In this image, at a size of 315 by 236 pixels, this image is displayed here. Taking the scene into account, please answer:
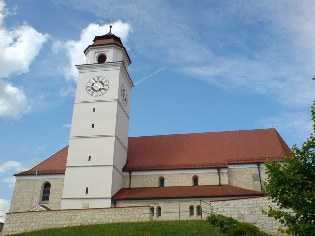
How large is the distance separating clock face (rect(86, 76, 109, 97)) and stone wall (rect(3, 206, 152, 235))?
11.6 m

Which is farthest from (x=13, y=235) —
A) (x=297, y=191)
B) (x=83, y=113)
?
(x=297, y=191)

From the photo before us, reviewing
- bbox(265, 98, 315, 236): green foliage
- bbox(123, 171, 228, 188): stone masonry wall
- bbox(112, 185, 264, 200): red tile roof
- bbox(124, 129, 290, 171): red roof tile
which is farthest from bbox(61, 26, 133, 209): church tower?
bbox(265, 98, 315, 236): green foliage

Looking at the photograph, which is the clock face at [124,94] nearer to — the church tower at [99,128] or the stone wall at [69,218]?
the church tower at [99,128]

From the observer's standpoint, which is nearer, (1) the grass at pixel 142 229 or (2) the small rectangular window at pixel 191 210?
(1) the grass at pixel 142 229

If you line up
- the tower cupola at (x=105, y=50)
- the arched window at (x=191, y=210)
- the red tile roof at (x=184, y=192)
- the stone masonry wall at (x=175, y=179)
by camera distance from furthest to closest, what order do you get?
the tower cupola at (x=105, y=50) < the stone masonry wall at (x=175, y=179) < the red tile roof at (x=184, y=192) < the arched window at (x=191, y=210)

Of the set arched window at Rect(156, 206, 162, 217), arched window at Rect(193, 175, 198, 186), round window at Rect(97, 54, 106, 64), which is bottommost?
arched window at Rect(156, 206, 162, 217)

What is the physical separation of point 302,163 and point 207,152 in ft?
54.4

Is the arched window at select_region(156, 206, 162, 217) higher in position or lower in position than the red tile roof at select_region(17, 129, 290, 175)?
lower

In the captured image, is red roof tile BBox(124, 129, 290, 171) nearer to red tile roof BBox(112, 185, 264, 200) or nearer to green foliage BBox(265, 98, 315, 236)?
red tile roof BBox(112, 185, 264, 200)

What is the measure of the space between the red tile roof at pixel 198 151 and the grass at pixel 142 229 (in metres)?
9.94

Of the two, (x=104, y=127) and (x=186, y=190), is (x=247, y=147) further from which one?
(x=104, y=127)

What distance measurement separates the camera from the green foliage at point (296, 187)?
15781 millimetres

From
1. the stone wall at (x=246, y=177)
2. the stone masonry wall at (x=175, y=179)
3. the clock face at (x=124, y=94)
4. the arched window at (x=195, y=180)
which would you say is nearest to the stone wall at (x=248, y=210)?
the stone masonry wall at (x=175, y=179)

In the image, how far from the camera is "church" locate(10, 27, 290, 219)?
29.5 metres
